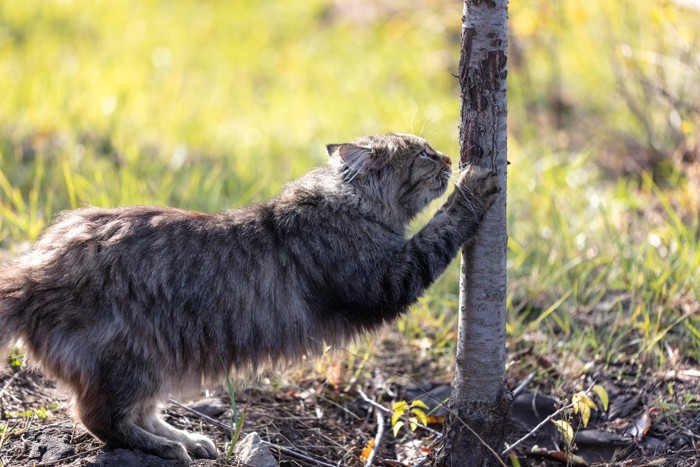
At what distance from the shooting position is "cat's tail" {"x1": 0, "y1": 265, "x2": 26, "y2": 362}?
2.85 meters


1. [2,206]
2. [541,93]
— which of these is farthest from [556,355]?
[541,93]

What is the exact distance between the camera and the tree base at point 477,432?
9.88ft

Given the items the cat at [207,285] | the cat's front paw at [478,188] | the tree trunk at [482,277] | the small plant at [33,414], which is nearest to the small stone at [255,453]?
the cat at [207,285]

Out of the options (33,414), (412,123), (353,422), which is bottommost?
(353,422)

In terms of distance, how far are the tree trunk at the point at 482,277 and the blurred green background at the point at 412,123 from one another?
0.57 m

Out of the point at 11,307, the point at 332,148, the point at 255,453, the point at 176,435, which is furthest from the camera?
the point at 332,148

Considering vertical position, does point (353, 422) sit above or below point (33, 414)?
below

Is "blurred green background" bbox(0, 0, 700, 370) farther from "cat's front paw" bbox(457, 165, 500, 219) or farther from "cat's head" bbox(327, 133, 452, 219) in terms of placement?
"cat's front paw" bbox(457, 165, 500, 219)

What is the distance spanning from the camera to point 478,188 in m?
2.91

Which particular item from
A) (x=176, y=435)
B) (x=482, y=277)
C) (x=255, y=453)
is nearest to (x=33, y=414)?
(x=176, y=435)

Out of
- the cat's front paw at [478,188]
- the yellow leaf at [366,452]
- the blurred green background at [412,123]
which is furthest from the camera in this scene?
the blurred green background at [412,123]

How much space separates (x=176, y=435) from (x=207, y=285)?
0.62 meters

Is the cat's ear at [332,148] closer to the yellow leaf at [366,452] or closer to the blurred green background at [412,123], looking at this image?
the blurred green background at [412,123]

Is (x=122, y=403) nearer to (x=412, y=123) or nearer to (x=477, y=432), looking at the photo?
(x=477, y=432)
